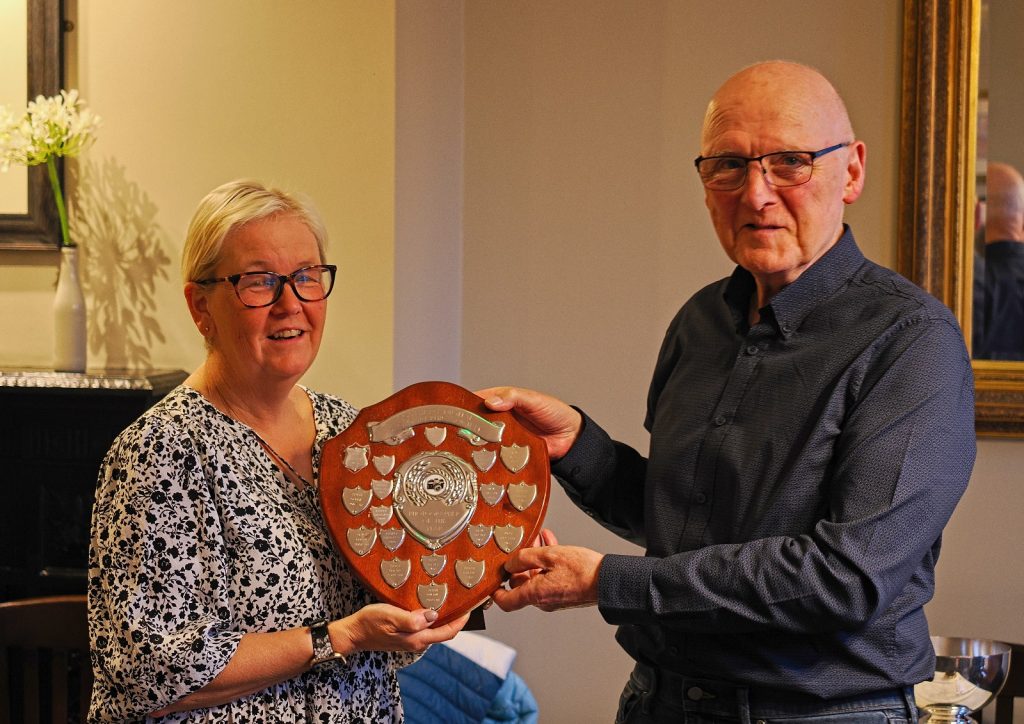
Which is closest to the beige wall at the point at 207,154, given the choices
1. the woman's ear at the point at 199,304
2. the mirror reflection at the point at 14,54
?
the mirror reflection at the point at 14,54

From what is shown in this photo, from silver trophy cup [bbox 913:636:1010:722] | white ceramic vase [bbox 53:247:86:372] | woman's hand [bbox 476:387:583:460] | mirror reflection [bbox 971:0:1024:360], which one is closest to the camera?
woman's hand [bbox 476:387:583:460]

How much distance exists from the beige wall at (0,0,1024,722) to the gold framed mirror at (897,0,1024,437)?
73 millimetres

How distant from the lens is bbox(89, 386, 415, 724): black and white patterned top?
1.48 m

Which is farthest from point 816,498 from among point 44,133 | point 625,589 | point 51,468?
point 44,133

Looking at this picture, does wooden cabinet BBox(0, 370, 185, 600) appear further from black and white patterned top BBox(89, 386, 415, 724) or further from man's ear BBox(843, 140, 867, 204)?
man's ear BBox(843, 140, 867, 204)

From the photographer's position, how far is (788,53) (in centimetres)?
308

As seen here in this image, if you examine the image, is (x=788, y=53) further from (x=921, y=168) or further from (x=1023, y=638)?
(x=1023, y=638)

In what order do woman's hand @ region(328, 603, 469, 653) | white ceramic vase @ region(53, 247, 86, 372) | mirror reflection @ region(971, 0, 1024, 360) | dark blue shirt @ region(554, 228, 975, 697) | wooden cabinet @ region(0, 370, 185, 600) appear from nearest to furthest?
dark blue shirt @ region(554, 228, 975, 697), woman's hand @ region(328, 603, 469, 653), wooden cabinet @ region(0, 370, 185, 600), white ceramic vase @ region(53, 247, 86, 372), mirror reflection @ region(971, 0, 1024, 360)

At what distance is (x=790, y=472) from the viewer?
1.46 m

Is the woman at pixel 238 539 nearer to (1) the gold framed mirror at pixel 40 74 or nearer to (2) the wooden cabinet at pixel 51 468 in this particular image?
(2) the wooden cabinet at pixel 51 468

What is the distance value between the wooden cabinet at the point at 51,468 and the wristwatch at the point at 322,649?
1271mm

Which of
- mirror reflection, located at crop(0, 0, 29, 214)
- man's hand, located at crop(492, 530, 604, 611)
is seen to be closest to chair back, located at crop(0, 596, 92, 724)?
man's hand, located at crop(492, 530, 604, 611)

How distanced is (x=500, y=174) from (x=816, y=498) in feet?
6.68

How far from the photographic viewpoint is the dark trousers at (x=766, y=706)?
145cm
